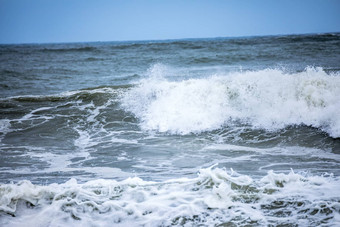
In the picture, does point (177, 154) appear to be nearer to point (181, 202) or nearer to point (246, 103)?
point (181, 202)

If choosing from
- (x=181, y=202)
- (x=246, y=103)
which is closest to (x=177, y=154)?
(x=181, y=202)

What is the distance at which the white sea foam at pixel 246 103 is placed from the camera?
22.4 feet

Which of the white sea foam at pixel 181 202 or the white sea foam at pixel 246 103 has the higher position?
the white sea foam at pixel 246 103

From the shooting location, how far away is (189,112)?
7676 millimetres

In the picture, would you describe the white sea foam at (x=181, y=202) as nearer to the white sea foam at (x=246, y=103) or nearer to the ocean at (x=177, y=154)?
the ocean at (x=177, y=154)

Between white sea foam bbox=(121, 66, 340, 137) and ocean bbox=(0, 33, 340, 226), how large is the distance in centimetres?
3

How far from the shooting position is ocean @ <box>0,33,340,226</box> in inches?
124

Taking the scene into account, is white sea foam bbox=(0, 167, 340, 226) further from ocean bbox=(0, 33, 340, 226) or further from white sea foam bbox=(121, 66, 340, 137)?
white sea foam bbox=(121, 66, 340, 137)

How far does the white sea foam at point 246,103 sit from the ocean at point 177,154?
0.09 ft

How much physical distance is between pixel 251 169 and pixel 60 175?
8.79 ft

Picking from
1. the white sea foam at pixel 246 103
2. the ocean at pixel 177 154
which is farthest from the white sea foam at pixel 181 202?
the white sea foam at pixel 246 103

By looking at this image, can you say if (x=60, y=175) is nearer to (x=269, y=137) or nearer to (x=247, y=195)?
(x=247, y=195)

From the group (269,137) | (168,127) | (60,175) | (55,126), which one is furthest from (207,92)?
(60,175)

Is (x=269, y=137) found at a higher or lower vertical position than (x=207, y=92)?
lower
